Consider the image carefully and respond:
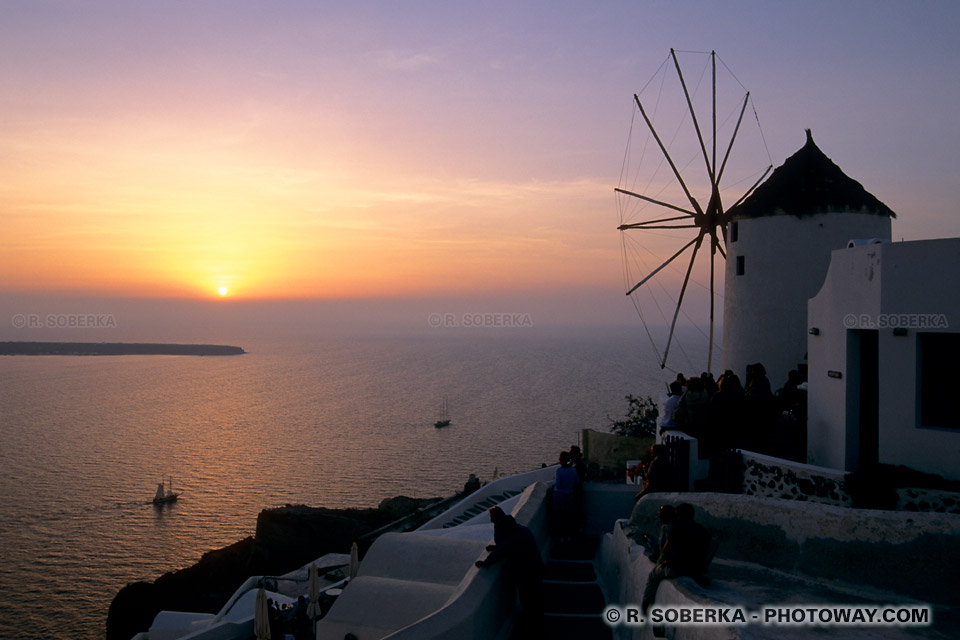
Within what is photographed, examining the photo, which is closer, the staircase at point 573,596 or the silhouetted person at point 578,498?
the staircase at point 573,596

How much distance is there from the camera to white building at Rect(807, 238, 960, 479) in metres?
9.16

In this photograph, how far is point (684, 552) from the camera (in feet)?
19.2

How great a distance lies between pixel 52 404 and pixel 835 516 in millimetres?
125684

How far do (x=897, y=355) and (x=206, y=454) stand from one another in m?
73.4

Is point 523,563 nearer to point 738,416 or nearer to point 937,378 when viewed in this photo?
point 937,378

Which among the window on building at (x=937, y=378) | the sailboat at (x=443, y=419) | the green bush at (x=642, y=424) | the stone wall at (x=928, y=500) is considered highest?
the window on building at (x=937, y=378)

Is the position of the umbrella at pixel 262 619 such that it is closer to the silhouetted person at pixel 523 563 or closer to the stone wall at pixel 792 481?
the silhouetted person at pixel 523 563

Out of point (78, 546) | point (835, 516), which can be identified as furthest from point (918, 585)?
point (78, 546)

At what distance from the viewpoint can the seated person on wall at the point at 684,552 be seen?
584cm

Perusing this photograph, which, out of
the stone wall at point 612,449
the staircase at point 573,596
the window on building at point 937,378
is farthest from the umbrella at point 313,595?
the window on building at point 937,378

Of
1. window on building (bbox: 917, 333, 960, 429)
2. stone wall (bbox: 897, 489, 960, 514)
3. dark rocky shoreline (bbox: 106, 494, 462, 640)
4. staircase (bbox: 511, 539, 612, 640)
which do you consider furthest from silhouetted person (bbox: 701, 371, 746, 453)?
dark rocky shoreline (bbox: 106, 494, 462, 640)

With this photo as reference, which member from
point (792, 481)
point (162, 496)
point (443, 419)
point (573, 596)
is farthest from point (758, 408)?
point (443, 419)

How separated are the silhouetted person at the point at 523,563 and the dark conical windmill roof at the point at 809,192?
15440 millimetres

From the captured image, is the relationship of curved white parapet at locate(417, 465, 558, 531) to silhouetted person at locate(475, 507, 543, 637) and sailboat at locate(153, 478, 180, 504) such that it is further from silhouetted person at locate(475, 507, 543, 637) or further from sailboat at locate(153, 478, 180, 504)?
sailboat at locate(153, 478, 180, 504)
